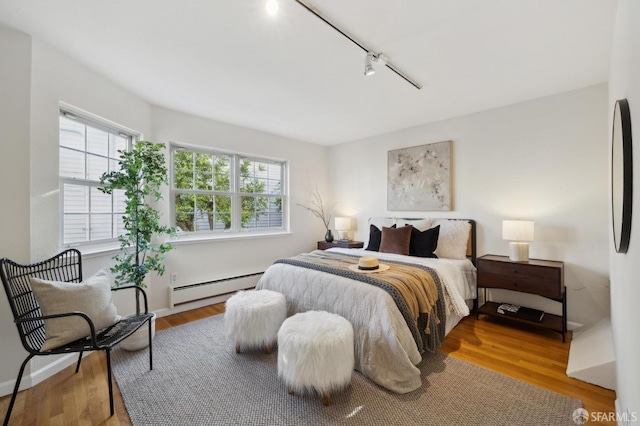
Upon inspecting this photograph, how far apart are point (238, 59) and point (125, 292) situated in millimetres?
2562

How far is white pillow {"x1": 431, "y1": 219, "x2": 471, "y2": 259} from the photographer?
3.33 meters

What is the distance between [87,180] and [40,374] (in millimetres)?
1593

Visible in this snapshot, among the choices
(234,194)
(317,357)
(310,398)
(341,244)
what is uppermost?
(234,194)

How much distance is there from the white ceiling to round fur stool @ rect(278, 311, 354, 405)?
2047 mm

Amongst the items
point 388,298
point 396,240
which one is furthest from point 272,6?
point 396,240

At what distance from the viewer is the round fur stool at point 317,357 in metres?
1.72

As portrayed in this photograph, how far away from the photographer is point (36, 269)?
6.52 ft

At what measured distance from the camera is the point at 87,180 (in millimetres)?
2580

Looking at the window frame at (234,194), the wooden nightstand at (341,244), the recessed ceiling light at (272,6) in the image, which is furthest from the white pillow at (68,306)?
the wooden nightstand at (341,244)

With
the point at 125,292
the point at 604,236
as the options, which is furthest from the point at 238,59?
the point at 604,236

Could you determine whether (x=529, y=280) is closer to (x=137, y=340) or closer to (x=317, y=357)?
(x=317, y=357)

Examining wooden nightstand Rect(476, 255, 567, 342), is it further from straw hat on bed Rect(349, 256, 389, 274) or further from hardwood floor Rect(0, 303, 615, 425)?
straw hat on bed Rect(349, 256, 389, 274)

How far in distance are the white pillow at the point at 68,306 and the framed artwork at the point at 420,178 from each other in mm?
3635

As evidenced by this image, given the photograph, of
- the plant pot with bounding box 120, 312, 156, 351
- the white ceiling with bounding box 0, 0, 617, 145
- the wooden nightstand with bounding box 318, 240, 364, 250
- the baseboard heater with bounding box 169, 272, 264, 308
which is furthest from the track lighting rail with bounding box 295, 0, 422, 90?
the baseboard heater with bounding box 169, 272, 264, 308
